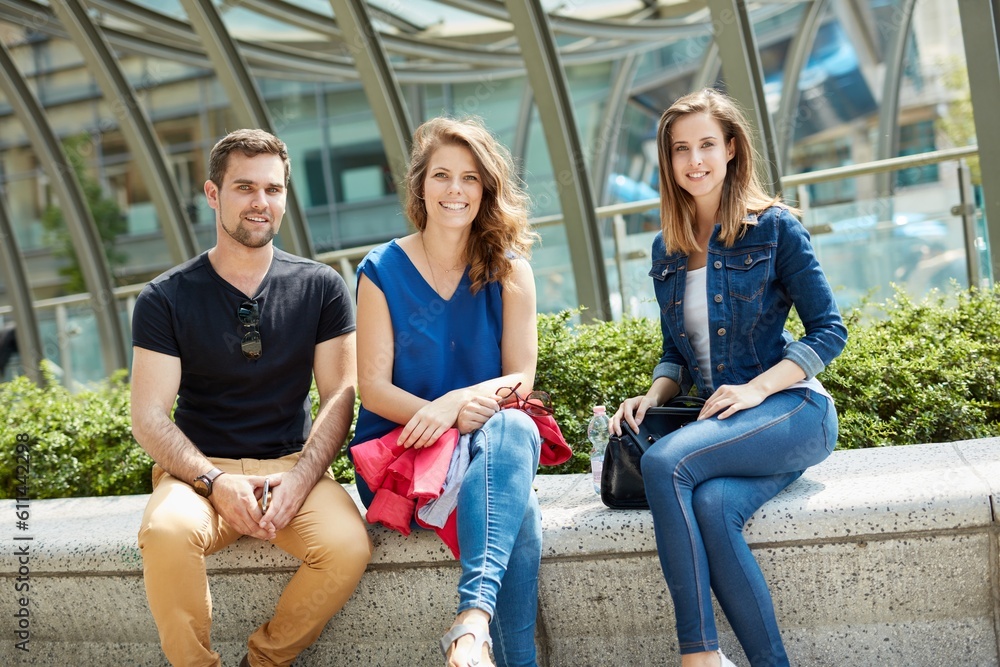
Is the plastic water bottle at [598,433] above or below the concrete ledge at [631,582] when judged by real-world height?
above

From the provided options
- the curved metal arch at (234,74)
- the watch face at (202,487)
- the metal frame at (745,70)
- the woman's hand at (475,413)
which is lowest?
the watch face at (202,487)

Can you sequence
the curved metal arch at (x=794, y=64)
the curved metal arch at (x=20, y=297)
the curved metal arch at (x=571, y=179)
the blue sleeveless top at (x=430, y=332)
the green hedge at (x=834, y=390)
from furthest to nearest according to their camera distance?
the curved metal arch at (x=794, y=64), the curved metal arch at (x=20, y=297), the curved metal arch at (x=571, y=179), the green hedge at (x=834, y=390), the blue sleeveless top at (x=430, y=332)

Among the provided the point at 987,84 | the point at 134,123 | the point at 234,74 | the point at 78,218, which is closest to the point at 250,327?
the point at 987,84

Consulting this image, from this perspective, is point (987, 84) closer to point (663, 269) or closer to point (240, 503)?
point (663, 269)

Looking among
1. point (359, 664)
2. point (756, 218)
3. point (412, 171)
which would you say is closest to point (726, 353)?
point (756, 218)

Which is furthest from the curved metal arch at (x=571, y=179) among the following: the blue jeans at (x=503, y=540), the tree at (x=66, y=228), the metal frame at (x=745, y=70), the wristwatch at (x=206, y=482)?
the tree at (x=66, y=228)

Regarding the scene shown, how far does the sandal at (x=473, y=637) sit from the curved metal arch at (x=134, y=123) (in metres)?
7.14

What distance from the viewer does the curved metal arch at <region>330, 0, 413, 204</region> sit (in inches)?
265

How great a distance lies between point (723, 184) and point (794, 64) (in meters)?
13.9

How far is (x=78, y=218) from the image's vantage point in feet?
31.3

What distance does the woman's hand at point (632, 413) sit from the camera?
288 centimetres

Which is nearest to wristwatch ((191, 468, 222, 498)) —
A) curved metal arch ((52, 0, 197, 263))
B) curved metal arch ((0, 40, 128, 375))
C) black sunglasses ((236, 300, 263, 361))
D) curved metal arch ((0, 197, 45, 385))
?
black sunglasses ((236, 300, 263, 361))

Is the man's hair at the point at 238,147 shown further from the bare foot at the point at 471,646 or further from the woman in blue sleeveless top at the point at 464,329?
the bare foot at the point at 471,646

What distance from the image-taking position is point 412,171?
3137 mm
